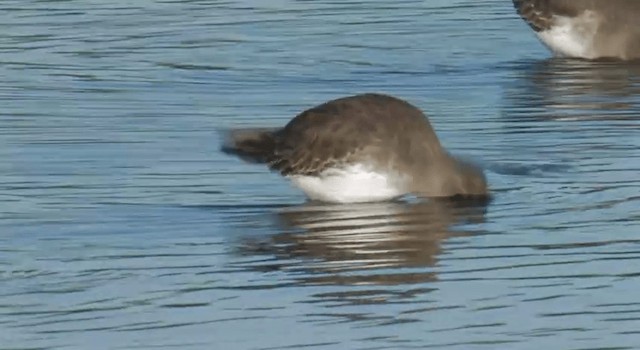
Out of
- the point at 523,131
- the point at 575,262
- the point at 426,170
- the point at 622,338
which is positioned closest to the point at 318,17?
the point at 523,131

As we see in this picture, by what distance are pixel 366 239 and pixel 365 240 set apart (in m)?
0.02

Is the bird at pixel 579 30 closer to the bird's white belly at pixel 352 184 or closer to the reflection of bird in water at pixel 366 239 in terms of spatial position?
the reflection of bird in water at pixel 366 239

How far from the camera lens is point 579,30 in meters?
15.2

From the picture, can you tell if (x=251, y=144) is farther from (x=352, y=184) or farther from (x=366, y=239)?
(x=366, y=239)

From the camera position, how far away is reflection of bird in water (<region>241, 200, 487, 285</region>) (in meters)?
9.11

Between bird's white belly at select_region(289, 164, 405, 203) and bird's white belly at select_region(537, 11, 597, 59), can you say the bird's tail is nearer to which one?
bird's white belly at select_region(289, 164, 405, 203)

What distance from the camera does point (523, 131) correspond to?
40.3 ft

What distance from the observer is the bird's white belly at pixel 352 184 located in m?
10.2

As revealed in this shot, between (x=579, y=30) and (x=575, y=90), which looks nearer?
(x=575, y=90)

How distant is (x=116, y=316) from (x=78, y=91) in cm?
517

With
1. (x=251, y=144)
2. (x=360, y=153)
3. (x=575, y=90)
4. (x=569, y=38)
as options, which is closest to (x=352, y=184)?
(x=360, y=153)

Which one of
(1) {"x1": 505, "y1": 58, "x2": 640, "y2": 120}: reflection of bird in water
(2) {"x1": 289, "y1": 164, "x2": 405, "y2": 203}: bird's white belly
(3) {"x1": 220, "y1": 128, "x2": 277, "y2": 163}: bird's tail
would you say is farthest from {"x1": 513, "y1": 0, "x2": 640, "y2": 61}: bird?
(2) {"x1": 289, "y1": 164, "x2": 405, "y2": 203}: bird's white belly

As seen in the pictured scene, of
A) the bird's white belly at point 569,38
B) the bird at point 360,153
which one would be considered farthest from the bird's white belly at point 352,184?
the bird's white belly at point 569,38

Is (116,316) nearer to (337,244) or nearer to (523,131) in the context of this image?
(337,244)
